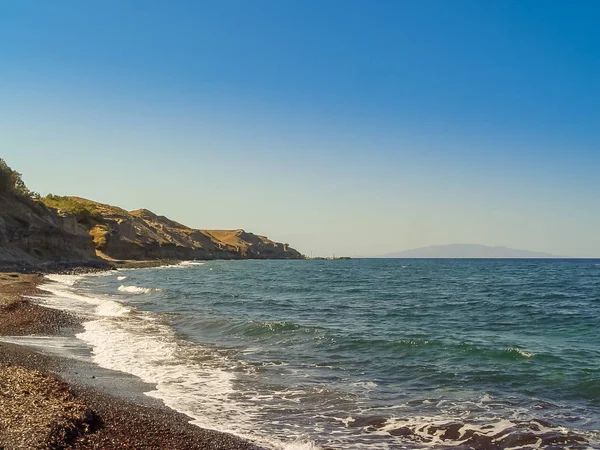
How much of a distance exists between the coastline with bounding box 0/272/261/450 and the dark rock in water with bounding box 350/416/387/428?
115 inches

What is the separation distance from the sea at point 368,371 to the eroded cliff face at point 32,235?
146 feet

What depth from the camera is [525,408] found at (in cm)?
1272

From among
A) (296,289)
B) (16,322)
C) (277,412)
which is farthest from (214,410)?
(296,289)

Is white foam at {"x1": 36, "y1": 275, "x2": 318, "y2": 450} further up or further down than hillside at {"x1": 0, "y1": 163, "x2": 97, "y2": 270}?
further down

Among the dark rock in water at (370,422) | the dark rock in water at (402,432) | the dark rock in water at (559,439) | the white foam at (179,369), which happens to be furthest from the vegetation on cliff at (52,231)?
the dark rock in water at (559,439)

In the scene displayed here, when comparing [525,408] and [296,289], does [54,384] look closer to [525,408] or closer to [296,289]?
[525,408]

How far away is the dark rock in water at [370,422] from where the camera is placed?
11316 mm

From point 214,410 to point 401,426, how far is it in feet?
14.9

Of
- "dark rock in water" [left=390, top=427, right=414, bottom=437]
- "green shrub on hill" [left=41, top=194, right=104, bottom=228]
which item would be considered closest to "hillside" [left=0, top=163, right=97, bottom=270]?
"green shrub on hill" [left=41, top=194, right=104, bottom=228]

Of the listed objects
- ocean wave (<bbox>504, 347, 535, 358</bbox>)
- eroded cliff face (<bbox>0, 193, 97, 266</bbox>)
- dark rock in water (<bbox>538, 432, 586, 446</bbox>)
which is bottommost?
dark rock in water (<bbox>538, 432, 586, 446</bbox>)

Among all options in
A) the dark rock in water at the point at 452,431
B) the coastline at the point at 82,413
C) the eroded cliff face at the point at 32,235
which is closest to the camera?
the coastline at the point at 82,413

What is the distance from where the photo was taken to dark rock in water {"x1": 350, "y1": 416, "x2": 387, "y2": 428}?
445 inches

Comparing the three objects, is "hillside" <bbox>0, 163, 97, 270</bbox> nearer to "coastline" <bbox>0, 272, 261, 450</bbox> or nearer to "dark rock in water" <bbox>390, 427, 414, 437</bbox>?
"coastline" <bbox>0, 272, 261, 450</bbox>

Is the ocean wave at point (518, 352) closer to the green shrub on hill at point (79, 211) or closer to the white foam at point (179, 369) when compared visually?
the white foam at point (179, 369)
